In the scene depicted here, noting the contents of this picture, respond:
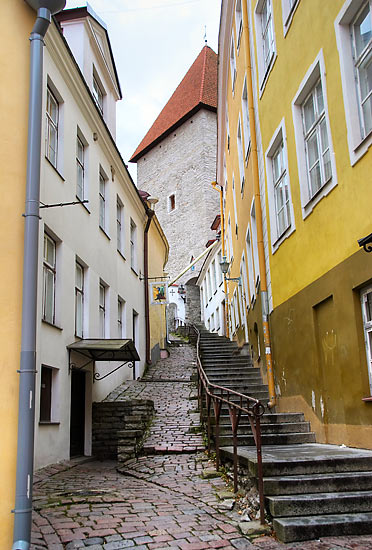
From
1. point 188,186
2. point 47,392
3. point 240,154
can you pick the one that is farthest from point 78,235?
point 188,186

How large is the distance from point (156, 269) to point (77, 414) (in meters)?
11.9

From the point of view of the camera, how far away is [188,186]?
1784 inches

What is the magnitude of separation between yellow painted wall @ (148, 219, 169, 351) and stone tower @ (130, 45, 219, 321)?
1667 cm

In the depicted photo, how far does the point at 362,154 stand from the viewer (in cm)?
660

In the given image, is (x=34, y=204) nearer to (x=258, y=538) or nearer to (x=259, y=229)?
(x=258, y=538)

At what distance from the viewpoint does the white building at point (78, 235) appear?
10375 millimetres

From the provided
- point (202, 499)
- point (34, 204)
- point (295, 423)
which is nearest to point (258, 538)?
point (202, 499)

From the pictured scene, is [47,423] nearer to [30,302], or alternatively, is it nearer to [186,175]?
[30,302]

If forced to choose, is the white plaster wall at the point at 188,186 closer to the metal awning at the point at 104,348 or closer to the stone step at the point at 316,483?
the metal awning at the point at 104,348

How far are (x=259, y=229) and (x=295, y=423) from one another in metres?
4.23

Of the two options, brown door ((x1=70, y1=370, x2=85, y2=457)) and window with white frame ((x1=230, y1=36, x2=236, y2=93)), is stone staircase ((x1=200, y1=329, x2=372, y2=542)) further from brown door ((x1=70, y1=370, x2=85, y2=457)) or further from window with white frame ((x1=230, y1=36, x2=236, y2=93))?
window with white frame ((x1=230, y1=36, x2=236, y2=93))

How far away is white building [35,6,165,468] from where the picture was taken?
10375 mm

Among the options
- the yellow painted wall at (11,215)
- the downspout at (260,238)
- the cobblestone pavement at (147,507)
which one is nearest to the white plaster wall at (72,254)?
the cobblestone pavement at (147,507)

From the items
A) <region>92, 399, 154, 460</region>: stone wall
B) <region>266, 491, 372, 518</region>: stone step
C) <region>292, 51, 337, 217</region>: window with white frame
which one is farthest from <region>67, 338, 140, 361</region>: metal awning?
<region>266, 491, 372, 518</region>: stone step
